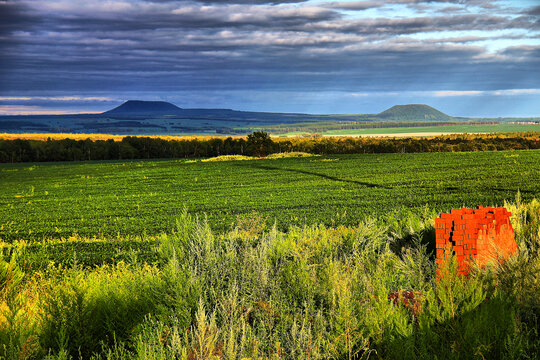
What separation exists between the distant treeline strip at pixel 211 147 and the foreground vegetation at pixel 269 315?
227 ft

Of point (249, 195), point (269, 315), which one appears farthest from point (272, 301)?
point (249, 195)

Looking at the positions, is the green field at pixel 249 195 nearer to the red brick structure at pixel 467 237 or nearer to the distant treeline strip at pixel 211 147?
the red brick structure at pixel 467 237

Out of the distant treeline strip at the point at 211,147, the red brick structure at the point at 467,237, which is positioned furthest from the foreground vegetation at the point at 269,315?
the distant treeline strip at the point at 211,147

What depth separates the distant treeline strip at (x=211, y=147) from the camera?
75.1m

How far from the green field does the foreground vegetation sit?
806 cm

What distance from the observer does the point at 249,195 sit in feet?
95.6

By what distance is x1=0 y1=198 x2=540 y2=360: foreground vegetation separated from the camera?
165 inches

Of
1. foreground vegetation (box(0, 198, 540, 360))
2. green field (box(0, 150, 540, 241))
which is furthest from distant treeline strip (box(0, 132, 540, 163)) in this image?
foreground vegetation (box(0, 198, 540, 360))

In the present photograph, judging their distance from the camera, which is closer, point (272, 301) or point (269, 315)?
point (269, 315)

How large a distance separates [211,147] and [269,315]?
84.9 meters

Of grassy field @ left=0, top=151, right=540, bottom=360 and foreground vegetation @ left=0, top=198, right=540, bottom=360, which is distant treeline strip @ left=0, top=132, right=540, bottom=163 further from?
foreground vegetation @ left=0, top=198, right=540, bottom=360

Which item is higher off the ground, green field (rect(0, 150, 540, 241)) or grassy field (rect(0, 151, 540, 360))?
grassy field (rect(0, 151, 540, 360))

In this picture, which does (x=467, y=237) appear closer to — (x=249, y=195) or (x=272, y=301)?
(x=272, y=301)

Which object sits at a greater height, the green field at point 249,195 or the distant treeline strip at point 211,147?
the distant treeline strip at point 211,147
